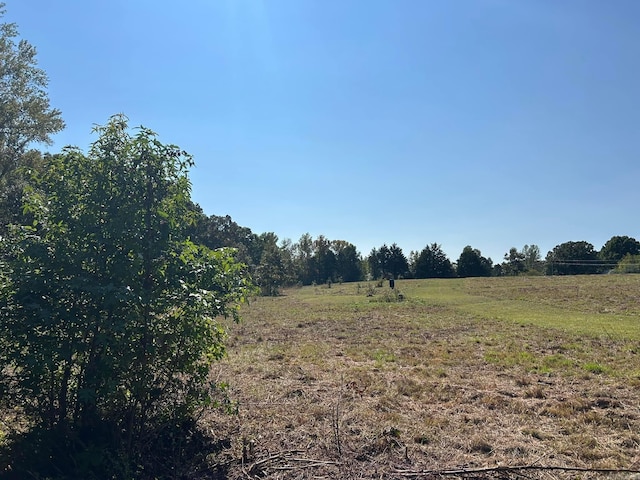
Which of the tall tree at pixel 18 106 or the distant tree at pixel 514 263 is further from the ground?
the tall tree at pixel 18 106

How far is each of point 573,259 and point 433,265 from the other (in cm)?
2679

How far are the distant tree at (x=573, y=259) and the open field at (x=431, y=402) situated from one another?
201 ft

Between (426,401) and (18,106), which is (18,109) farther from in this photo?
(426,401)

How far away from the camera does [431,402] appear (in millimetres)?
6801

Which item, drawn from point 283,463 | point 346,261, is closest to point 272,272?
point 346,261

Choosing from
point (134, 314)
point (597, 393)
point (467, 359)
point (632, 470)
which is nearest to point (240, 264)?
point (134, 314)

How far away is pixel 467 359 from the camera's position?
1034 centimetres

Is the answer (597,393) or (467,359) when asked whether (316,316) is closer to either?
(467,359)

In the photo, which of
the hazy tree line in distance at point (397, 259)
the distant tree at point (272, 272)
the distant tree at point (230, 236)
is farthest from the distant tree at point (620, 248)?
the distant tree at point (230, 236)

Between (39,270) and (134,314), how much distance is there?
3.57 feet

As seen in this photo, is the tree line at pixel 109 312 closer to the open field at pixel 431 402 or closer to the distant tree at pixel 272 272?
the open field at pixel 431 402

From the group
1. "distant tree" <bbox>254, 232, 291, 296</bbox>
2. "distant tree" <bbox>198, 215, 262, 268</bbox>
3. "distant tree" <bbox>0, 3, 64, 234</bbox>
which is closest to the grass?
"distant tree" <bbox>0, 3, 64, 234</bbox>

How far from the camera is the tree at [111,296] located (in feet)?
12.7

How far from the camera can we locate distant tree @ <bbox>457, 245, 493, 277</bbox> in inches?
2857
